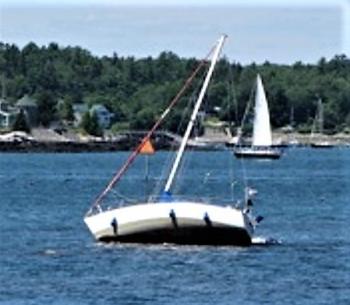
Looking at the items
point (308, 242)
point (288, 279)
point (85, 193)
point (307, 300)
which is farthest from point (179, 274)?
point (85, 193)

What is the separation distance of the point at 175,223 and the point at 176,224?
0.08 meters

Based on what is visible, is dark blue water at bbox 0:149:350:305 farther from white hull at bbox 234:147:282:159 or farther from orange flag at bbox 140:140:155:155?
white hull at bbox 234:147:282:159

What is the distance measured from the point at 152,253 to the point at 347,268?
5.67 m

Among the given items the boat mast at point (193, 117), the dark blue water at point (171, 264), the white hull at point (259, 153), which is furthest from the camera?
the white hull at point (259, 153)

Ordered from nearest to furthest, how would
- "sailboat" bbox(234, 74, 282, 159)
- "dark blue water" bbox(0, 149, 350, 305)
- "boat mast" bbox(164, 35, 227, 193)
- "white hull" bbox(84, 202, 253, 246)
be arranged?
"dark blue water" bbox(0, 149, 350, 305)
"white hull" bbox(84, 202, 253, 246)
"boat mast" bbox(164, 35, 227, 193)
"sailboat" bbox(234, 74, 282, 159)

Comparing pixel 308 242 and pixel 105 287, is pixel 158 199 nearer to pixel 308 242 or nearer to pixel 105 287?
pixel 308 242

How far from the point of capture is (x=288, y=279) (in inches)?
1838

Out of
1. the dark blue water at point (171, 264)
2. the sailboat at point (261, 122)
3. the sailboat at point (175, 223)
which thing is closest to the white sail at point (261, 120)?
the sailboat at point (261, 122)

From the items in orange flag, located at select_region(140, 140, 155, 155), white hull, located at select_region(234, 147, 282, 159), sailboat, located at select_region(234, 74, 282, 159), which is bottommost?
white hull, located at select_region(234, 147, 282, 159)

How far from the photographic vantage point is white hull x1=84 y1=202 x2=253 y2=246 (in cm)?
5206

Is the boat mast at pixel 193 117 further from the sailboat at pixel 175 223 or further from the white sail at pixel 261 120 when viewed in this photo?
the white sail at pixel 261 120

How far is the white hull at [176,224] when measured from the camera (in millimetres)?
52062

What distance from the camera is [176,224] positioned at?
2067 inches

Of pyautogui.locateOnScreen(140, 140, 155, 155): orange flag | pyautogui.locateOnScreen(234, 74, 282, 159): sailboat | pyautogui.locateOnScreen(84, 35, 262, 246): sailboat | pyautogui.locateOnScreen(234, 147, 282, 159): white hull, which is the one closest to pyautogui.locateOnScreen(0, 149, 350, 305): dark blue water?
pyautogui.locateOnScreen(84, 35, 262, 246): sailboat
